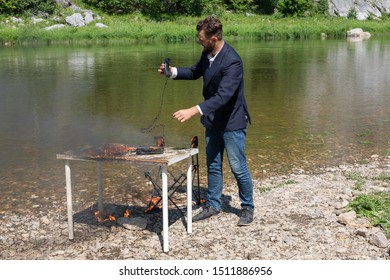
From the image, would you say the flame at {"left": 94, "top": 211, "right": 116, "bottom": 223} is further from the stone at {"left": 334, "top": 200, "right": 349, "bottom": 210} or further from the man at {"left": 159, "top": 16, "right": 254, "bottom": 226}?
the stone at {"left": 334, "top": 200, "right": 349, "bottom": 210}

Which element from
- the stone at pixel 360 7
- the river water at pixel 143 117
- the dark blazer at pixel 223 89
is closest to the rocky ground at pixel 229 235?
the river water at pixel 143 117

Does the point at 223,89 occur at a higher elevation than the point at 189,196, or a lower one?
higher

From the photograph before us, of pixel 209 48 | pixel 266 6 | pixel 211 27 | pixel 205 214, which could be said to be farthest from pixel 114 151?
pixel 266 6

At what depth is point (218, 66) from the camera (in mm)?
5934

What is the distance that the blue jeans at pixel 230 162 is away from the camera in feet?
20.3

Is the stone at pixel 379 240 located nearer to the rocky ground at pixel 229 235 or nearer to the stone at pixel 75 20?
the rocky ground at pixel 229 235

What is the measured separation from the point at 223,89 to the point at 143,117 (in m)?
8.18

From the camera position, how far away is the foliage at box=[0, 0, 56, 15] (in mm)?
51531

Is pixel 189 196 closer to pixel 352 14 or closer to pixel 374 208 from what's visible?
pixel 374 208

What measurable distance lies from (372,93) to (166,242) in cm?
1346

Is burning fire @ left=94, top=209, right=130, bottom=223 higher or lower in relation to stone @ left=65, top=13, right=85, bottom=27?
lower

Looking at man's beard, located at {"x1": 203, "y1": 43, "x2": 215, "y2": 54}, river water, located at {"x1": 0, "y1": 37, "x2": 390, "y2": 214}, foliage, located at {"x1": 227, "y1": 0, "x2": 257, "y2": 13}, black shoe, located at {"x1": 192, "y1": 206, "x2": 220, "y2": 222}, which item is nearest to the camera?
man's beard, located at {"x1": 203, "y1": 43, "x2": 215, "y2": 54}

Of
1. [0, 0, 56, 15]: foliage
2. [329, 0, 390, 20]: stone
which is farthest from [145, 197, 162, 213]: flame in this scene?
[329, 0, 390, 20]: stone

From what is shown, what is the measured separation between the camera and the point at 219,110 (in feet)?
20.3
